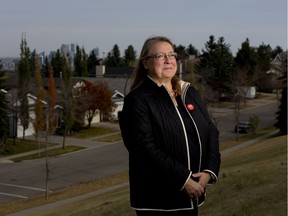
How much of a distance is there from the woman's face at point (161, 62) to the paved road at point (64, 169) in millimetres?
19700

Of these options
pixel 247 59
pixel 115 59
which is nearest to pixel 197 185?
pixel 247 59

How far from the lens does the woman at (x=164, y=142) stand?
11.1 ft

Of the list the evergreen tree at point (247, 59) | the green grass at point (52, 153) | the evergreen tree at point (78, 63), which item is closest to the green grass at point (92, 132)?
the green grass at point (52, 153)

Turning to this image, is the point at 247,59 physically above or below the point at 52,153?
above

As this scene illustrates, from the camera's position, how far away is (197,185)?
11.1 ft

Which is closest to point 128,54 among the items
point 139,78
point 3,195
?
point 3,195

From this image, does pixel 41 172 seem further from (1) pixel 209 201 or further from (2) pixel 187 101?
(2) pixel 187 101

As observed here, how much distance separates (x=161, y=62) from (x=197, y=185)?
37.8 inches

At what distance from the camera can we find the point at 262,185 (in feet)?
34.3

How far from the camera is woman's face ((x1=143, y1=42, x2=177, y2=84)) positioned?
362 cm

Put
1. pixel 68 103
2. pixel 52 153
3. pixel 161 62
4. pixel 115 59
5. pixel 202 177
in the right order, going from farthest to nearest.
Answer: pixel 115 59
pixel 68 103
pixel 52 153
pixel 161 62
pixel 202 177

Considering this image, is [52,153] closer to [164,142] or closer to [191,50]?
[164,142]

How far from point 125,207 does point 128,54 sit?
86177 millimetres

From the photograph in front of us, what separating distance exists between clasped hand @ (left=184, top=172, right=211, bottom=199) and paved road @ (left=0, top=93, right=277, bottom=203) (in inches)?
781
